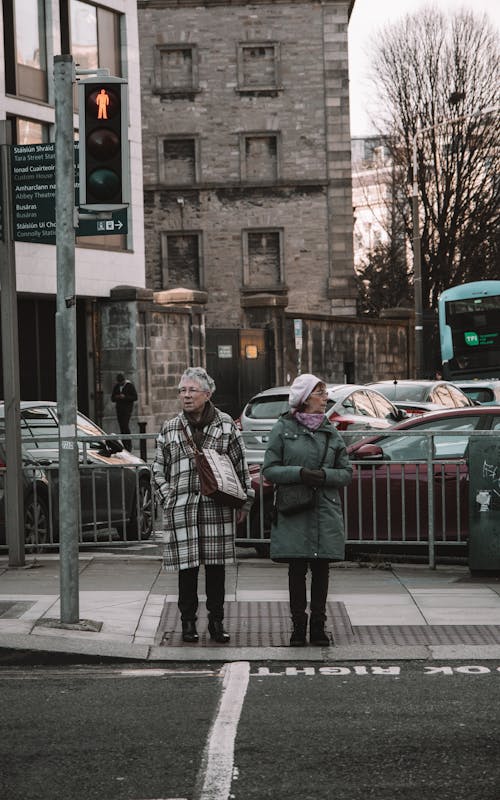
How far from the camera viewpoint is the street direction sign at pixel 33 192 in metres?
11.1

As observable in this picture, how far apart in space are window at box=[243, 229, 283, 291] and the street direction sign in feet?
119

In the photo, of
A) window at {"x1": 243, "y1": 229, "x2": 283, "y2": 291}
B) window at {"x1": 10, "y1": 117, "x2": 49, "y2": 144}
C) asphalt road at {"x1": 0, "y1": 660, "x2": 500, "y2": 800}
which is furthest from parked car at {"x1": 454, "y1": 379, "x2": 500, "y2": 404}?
window at {"x1": 243, "y1": 229, "x2": 283, "y2": 291}

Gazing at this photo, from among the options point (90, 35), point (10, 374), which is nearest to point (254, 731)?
point (10, 374)

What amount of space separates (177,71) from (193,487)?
137 ft

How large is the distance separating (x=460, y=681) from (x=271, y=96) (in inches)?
1660

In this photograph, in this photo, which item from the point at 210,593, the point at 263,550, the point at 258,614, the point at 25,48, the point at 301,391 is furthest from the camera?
the point at 25,48

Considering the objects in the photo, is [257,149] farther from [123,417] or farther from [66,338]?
[66,338]

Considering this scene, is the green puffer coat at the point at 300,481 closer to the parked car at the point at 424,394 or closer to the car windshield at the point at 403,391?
the parked car at the point at 424,394

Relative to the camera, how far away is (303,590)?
842cm

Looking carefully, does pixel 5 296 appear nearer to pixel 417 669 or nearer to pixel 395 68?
pixel 417 669

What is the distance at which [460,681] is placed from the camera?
7352 mm

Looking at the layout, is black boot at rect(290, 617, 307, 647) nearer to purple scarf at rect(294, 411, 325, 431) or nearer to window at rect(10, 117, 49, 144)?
purple scarf at rect(294, 411, 325, 431)

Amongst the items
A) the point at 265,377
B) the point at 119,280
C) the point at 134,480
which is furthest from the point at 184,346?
the point at 134,480

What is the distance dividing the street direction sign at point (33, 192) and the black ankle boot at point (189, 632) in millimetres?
3864
